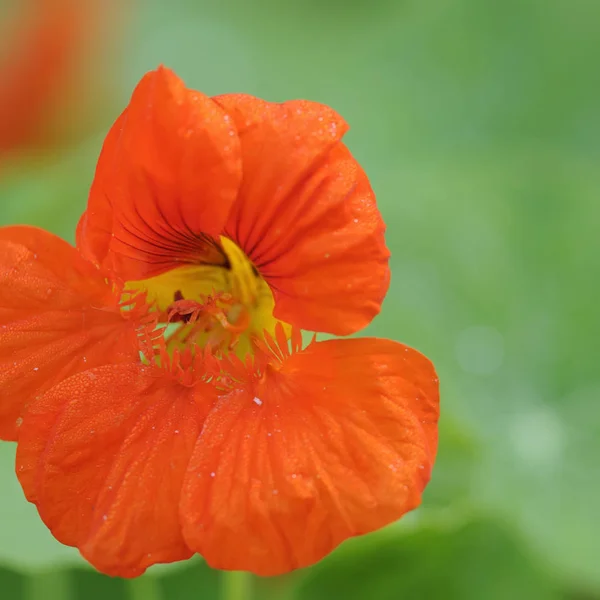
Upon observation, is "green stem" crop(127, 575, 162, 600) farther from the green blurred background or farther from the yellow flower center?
the yellow flower center

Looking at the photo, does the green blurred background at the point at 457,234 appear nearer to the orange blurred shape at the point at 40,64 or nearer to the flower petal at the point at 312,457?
the orange blurred shape at the point at 40,64

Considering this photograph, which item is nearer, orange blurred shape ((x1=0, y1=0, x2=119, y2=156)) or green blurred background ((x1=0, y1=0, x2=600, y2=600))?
green blurred background ((x1=0, y1=0, x2=600, y2=600))

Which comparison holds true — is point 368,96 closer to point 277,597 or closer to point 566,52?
point 566,52

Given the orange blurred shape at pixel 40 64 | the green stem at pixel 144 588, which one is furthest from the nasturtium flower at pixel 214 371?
the orange blurred shape at pixel 40 64

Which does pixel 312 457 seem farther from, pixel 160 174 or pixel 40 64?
pixel 40 64

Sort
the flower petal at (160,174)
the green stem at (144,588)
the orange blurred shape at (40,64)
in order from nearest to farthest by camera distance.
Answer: the flower petal at (160,174) → the green stem at (144,588) → the orange blurred shape at (40,64)

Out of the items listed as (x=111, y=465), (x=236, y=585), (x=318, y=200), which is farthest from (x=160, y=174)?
(x=236, y=585)

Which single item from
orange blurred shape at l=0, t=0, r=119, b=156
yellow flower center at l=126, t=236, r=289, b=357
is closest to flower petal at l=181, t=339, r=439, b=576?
yellow flower center at l=126, t=236, r=289, b=357

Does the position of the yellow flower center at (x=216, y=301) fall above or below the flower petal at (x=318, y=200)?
below
